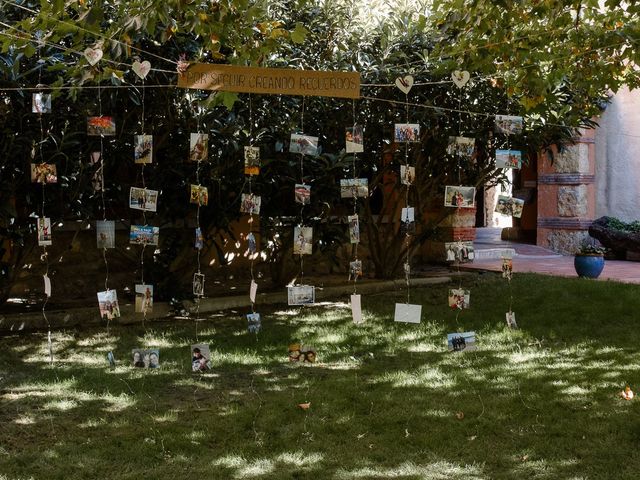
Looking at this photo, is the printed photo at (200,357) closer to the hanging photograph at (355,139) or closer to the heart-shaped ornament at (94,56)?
the hanging photograph at (355,139)

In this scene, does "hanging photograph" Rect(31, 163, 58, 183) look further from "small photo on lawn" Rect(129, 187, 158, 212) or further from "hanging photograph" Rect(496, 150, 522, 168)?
"hanging photograph" Rect(496, 150, 522, 168)

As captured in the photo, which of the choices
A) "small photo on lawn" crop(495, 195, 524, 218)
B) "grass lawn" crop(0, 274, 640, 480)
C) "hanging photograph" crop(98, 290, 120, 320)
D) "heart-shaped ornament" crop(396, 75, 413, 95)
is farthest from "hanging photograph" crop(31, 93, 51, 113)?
"small photo on lawn" crop(495, 195, 524, 218)

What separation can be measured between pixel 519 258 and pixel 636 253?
2084 mm

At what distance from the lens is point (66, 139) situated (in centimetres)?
704

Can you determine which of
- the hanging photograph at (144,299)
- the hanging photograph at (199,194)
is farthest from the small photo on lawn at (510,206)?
the hanging photograph at (144,299)

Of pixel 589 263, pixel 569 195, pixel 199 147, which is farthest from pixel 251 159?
pixel 569 195

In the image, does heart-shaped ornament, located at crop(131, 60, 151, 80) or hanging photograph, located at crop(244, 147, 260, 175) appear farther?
hanging photograph, located at crop(244, 147, 260, 175)

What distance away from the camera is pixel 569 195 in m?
Answer: 14.4

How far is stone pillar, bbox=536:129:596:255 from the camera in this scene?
14312 millimetres

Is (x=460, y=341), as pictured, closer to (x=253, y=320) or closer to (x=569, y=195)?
(x=253, y=320)

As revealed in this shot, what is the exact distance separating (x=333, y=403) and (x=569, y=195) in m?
10.6

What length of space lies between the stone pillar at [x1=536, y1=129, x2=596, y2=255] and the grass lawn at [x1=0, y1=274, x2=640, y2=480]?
6.76 metres

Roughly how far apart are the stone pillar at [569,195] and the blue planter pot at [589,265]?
391 centimetres

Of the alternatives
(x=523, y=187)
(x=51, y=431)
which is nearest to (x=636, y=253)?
(x=523, y=187)
